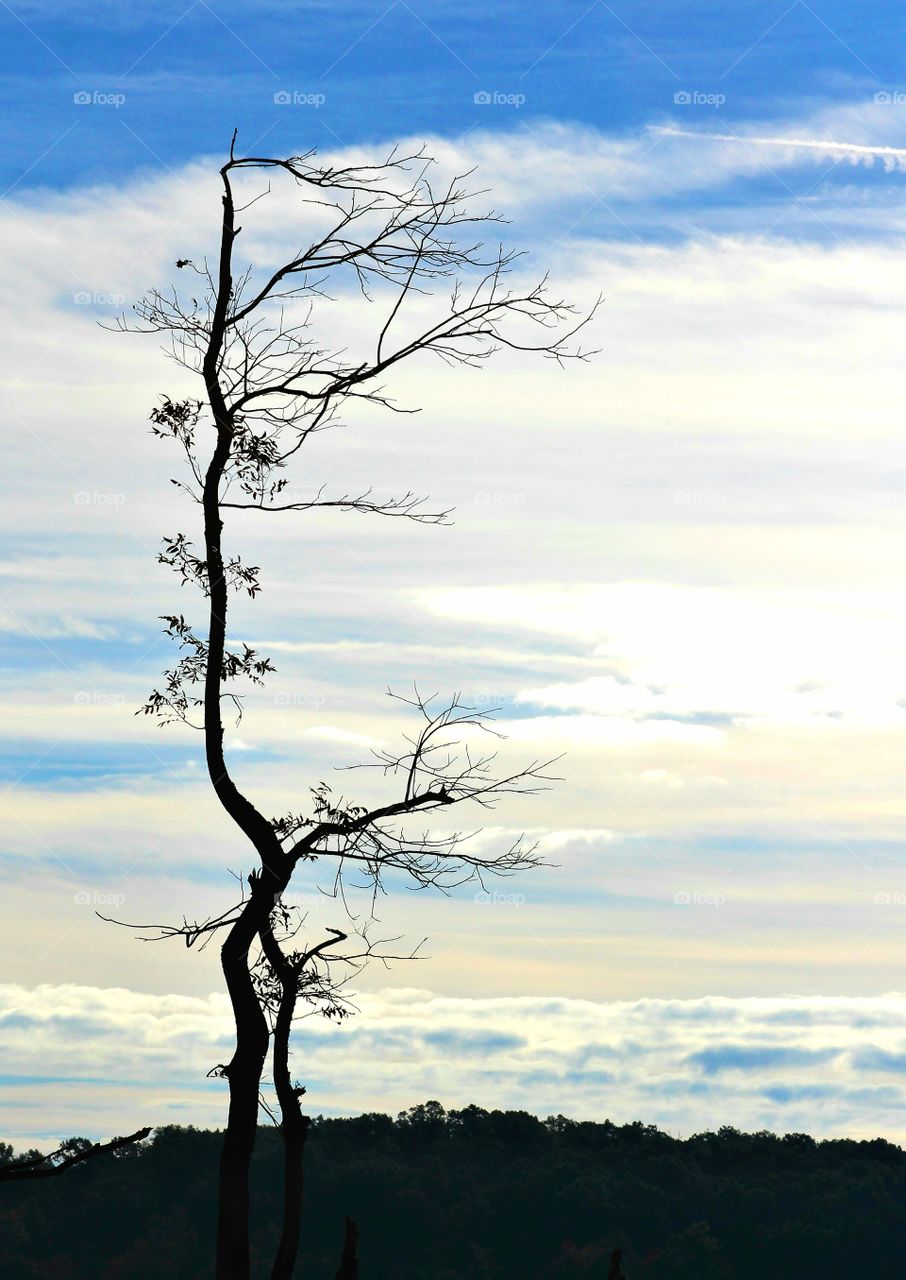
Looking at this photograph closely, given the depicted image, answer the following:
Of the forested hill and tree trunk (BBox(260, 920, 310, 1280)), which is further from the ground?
tree trunk (BBox(260, 920, 310, 1280))

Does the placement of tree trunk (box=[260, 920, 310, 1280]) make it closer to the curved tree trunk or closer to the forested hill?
the curved tree trunk

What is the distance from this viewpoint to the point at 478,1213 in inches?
2904

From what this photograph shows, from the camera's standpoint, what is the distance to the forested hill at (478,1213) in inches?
2761

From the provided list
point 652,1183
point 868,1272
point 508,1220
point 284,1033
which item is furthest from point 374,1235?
point 284,1033

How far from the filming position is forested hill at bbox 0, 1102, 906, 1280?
70.1 meters

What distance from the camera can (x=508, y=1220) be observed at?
73812 mm

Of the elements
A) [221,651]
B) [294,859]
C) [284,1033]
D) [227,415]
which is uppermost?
[227,415]

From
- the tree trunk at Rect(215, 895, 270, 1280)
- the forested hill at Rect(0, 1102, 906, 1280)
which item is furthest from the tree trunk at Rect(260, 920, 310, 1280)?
the forested hill at Rect(0, 1102, 906, 1280)

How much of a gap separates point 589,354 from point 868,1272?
67.4m

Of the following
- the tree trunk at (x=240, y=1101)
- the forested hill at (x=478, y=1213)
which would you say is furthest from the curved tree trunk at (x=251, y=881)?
the forested hill at (x=478, y=1213)

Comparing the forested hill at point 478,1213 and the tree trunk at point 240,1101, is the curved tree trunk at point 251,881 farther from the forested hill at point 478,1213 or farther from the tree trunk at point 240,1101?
the forested hill at point 478,1213

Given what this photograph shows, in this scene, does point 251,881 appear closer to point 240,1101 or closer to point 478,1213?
point 240,1101

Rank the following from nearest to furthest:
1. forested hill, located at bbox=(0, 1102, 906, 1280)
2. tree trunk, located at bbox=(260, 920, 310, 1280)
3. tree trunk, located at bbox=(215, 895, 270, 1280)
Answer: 1. tree trunk, located at bbox=(215, 895, 270, 1280)
2. tree trunk, located at bbox=(260, 920, 310, 1280)
3. forested hill, located at bbox=(0, 1102, 906, 1280)

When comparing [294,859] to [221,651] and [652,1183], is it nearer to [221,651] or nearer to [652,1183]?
[221,651]
